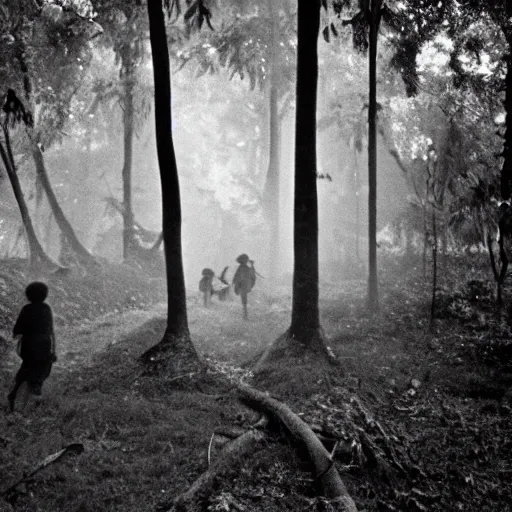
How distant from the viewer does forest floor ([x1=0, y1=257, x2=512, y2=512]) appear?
4.46 m

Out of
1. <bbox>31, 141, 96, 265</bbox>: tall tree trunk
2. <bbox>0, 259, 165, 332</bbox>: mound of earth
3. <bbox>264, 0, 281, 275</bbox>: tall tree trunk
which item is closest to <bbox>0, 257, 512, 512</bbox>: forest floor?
<bbox>0, 259, 165, 332</bbox>: mound of earth

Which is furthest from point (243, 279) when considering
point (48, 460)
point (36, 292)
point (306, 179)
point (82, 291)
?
point (48, 460)

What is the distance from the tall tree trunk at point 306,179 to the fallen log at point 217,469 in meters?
3.39

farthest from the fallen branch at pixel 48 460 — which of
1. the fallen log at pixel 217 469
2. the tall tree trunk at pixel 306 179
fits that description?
the tall tree trunk at pixel 306 179

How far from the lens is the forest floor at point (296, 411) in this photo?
14.6 ft

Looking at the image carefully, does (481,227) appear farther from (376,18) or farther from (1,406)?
(1,406)

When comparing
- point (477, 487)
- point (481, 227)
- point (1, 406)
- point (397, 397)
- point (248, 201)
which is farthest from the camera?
point (248, 201)

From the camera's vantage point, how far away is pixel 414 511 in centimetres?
470

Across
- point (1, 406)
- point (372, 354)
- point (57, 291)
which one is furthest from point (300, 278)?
point (57, 291)

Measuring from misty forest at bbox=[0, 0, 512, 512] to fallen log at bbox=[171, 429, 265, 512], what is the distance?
21 millimetres

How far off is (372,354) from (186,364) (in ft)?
12.7

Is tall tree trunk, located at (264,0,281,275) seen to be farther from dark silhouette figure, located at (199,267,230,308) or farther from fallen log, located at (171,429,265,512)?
fallen log, located at (171,429,265,512)

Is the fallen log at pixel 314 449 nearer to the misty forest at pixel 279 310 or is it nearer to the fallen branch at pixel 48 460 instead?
the misty forest at pixel 279 310

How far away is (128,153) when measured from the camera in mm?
19312
